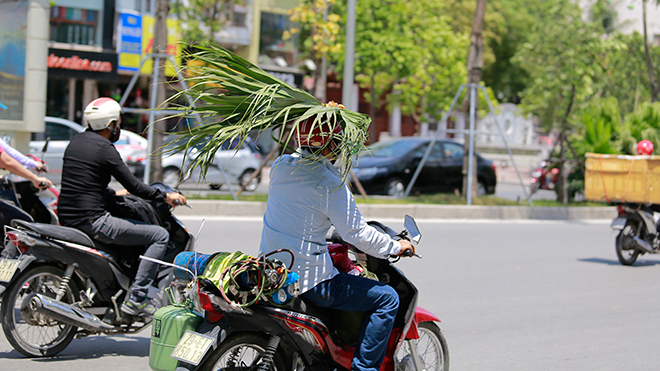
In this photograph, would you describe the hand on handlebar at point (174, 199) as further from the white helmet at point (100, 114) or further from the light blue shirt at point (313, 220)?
the light blue shirt at point (313, 220)

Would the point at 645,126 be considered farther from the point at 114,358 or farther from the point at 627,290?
the point at 114,358

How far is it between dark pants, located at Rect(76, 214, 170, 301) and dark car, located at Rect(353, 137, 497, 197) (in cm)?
1113

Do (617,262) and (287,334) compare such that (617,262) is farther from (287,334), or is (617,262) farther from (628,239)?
(287,334)

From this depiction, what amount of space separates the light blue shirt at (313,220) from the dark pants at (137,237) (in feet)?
5.26

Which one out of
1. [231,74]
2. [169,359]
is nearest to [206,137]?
[231,74]

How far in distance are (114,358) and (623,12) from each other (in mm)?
46771

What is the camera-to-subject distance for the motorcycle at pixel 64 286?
182 inches

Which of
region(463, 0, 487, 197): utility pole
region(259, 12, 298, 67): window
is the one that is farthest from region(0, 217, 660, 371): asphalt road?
region(259, 12, 298, 67): window

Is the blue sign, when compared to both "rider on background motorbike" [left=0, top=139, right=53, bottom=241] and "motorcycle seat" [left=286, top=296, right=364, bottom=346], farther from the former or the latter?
"motorcycle seat" [left=286, top=296, right=364, bottom=346]

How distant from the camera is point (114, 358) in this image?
4.96 meters

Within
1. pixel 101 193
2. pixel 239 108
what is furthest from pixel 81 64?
pixel 239 108

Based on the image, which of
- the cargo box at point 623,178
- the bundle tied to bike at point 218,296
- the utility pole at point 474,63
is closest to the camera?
the bundle tied to bike at point 218,296

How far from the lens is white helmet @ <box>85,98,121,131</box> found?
4.88 metres

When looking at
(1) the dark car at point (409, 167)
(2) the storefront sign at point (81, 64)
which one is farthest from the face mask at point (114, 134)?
(2) the storefront sign at point (81, 64)
